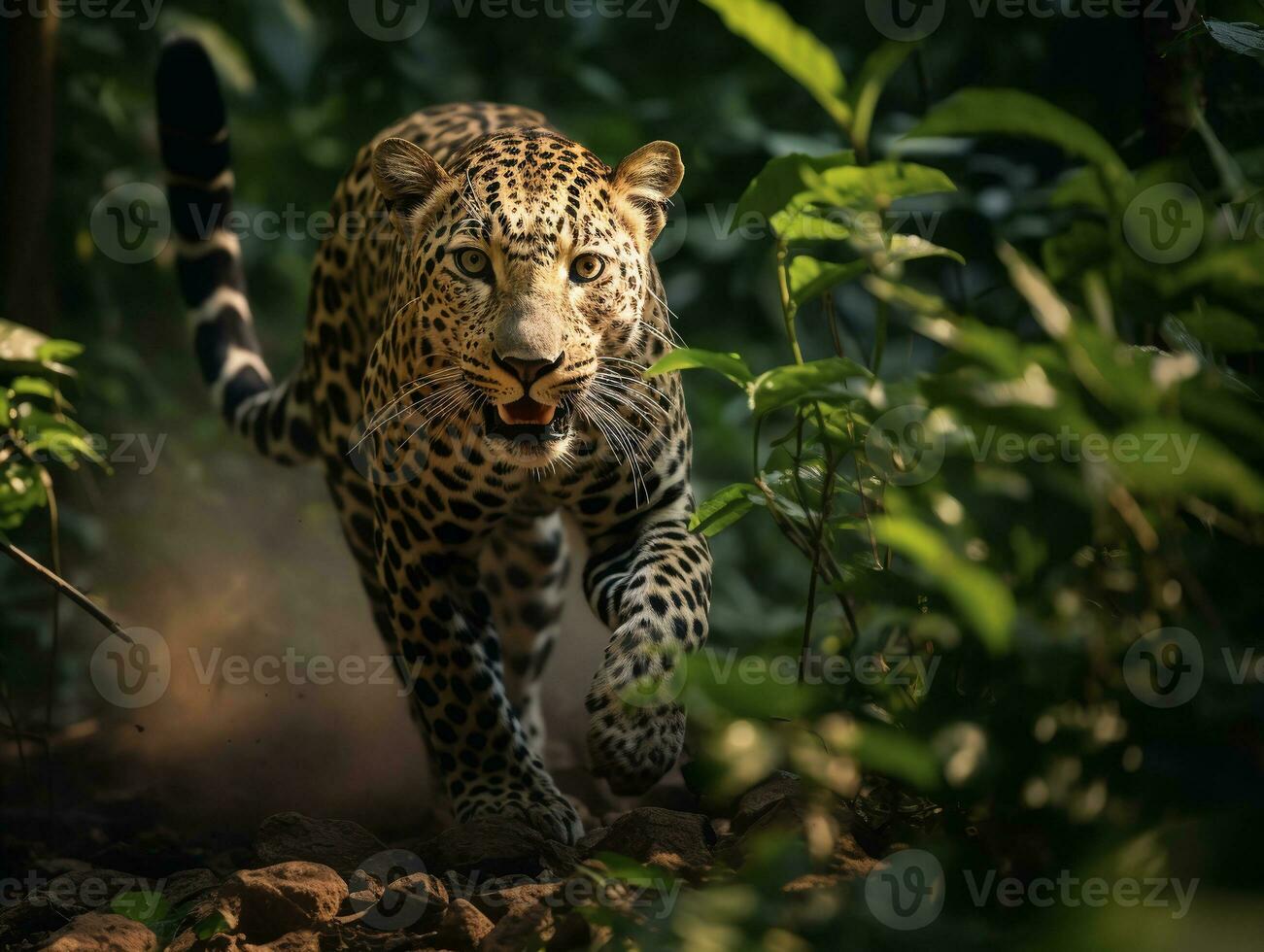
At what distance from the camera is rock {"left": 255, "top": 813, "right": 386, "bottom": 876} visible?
12.9ft

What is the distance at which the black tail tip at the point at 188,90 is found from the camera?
19.1 ft

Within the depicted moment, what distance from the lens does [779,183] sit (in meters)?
3.10

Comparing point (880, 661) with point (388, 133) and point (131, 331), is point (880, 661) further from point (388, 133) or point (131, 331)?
point (131, 331)

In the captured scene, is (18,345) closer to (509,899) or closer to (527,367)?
(527,367)

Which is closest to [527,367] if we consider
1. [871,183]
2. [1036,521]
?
[871,183]

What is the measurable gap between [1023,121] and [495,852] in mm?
2402

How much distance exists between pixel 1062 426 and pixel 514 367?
6.63ft

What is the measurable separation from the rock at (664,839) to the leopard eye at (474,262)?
5.79 feet

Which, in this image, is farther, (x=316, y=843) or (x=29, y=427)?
(x=29, y=427)

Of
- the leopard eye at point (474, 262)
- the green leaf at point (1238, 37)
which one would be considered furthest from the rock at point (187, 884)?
the green leaf at point (1238, 37)

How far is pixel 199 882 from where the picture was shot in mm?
4195

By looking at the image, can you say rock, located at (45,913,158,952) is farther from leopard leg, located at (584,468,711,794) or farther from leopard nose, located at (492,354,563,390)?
leopard nose, located at (492,354,563,390)

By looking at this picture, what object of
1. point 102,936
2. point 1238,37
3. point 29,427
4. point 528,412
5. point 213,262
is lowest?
point 102,936

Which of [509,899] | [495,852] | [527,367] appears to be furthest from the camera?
[527,367]
